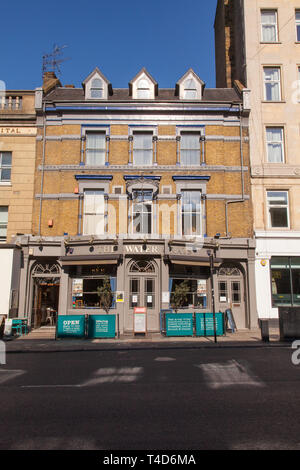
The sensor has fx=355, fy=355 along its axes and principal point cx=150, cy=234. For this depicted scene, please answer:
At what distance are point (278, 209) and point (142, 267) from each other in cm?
808

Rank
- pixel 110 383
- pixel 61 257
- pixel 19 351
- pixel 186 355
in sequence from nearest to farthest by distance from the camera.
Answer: pixel 110 383, pixel 186 355, pixel 19 351, pixel 61 257

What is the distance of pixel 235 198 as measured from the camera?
18.8 metres

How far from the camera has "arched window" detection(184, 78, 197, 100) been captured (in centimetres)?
2008

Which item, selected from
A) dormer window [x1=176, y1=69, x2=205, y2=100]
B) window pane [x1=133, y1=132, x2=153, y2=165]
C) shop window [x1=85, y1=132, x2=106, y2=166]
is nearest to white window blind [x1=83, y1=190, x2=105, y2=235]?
shop window [x1=85, y1=132, x2=106, y2=166]

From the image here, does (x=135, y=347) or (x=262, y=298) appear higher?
(x=262, y=298)

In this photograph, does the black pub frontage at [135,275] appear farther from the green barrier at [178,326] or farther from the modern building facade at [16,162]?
the green barrier at [178,326]

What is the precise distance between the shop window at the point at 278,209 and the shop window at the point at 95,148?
931 centimetres

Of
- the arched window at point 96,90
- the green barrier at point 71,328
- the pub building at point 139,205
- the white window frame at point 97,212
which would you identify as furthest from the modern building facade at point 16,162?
the green barrier at point 71,328

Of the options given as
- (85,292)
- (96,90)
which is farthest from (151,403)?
(96,90)

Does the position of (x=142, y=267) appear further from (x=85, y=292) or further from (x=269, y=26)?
(x=269, y=26)

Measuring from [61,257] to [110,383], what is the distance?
10410 millimetres
